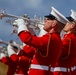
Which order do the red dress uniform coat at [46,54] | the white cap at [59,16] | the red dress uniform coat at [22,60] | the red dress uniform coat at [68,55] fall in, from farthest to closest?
the red dress uniform coat at [22,60]
the red dress uniform coat at [68,55]
the white cap at [59,16]
the red dress uniform coat at [46,54]

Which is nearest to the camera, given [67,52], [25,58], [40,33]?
[67,52]

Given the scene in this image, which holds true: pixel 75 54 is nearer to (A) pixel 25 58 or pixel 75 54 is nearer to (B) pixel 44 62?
(B) pixel 44 62

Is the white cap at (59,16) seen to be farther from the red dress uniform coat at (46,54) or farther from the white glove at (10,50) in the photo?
the white glove at (10,50)

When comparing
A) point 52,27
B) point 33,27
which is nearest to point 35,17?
point 33,27

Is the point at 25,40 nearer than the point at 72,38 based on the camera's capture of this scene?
Yes

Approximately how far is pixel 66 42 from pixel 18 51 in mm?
3663

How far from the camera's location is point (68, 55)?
7.95 m

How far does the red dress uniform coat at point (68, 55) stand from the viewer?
794 centimetres

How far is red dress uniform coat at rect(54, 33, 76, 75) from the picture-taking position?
794cm

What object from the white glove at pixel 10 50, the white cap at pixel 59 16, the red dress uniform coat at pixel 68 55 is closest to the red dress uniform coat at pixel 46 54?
the white cap at pixel 59 16

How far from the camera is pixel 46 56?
7074 mm

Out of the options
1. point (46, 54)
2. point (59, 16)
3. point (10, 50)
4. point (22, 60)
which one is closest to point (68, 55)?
point (59, 16)

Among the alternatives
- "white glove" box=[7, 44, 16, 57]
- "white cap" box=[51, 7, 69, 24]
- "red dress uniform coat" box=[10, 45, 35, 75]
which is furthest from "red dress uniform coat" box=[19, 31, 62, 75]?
"white glove" box=[7, 44, 16, 57]

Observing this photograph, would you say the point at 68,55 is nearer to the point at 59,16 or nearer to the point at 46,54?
the point at 59,16
